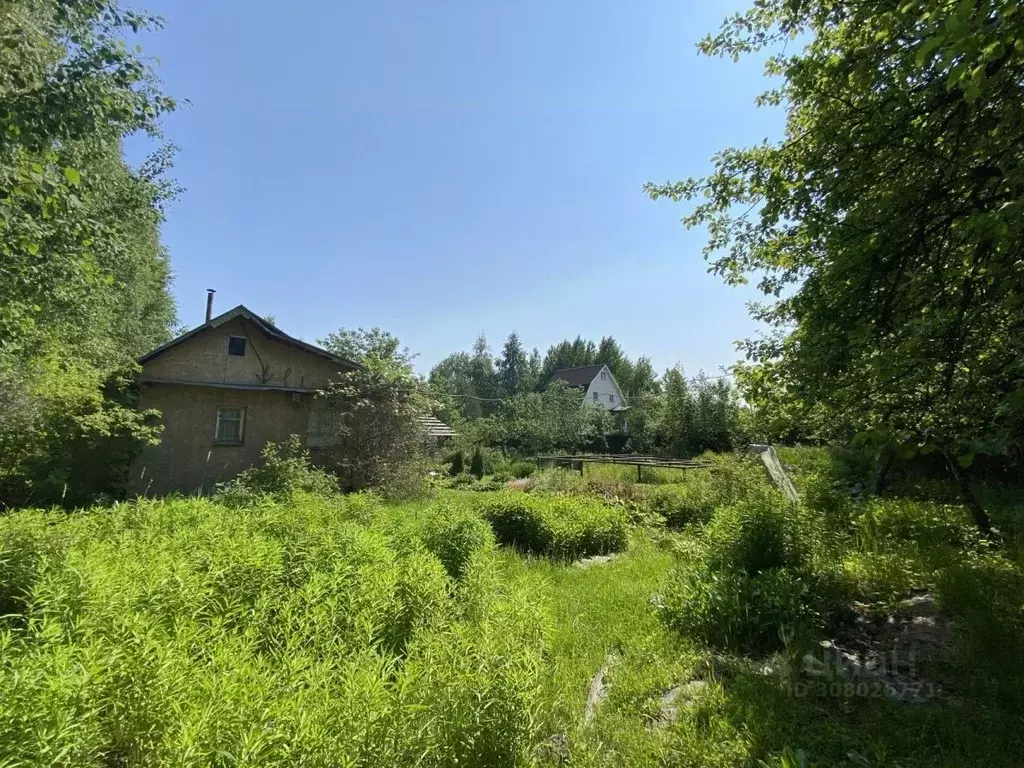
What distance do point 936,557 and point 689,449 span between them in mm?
19549

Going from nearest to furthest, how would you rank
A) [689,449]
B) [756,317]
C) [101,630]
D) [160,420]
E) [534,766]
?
[534,766] → [101,630] → [756,317] → [160,420] → [689,449]

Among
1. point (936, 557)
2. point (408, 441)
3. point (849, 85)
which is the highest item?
point (849, 85)

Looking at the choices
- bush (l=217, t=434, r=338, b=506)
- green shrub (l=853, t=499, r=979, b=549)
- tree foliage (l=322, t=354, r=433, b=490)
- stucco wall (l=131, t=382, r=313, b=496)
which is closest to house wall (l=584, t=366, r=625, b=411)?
tree foliage (l=322, t=354, r=433, b=490)

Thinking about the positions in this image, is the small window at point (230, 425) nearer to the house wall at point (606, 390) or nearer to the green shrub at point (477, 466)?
the green shrub at point (477, 466)

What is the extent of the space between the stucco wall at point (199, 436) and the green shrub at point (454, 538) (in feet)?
30.8

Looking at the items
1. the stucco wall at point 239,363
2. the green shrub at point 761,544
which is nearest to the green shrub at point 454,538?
the green shrub at point 761,544

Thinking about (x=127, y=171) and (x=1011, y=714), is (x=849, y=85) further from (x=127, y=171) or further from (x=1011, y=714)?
(x=127, y=171)

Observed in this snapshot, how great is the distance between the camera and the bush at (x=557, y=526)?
26.6 feet

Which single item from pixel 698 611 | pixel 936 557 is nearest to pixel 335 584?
pixel 698 611

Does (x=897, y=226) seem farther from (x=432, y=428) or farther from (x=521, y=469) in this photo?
(x=521, y=469)

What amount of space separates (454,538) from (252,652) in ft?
10.4

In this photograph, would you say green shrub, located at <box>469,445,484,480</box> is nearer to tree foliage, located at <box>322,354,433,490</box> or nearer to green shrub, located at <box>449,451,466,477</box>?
green shrub, located at <box>449,451,466,477</box>

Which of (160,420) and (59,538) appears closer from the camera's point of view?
(59,538)

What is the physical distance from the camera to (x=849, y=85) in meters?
4.32
